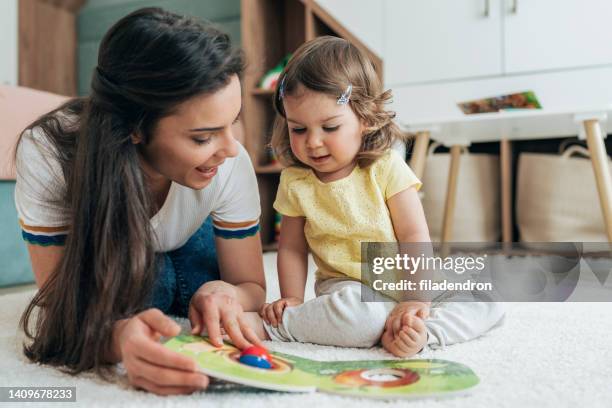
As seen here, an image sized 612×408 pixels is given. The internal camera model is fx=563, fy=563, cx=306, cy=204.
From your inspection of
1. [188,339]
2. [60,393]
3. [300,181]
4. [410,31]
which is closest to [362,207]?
[300,181]

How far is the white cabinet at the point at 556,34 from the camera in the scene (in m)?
Result: 1.93

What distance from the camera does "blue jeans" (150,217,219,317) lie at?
3.25 ft

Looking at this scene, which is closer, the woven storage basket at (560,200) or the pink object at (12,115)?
the pink object at (12,115)

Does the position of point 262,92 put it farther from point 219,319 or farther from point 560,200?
point 219,319

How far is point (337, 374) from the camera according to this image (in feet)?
2.01

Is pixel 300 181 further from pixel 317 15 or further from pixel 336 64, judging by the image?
pixel 317 15

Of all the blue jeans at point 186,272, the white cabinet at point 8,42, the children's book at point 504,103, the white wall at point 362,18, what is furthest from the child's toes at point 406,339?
the white cabinet at point 8,42

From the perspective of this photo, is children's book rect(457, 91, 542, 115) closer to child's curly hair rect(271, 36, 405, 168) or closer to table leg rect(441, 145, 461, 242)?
table leg rect(441, 145, 461, 242)

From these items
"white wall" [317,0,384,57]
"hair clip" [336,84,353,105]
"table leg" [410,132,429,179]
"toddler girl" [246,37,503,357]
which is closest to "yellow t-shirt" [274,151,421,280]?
"toddler girl" [246,37,503,357]

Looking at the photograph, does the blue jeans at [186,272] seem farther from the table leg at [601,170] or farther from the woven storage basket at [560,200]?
the woven storage basket at [560,200]

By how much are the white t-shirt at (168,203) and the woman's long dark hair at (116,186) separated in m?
0.05

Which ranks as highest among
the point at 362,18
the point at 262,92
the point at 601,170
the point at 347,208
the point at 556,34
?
the point at 362,18

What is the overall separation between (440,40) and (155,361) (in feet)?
6.32

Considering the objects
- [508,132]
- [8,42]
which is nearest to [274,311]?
[508,132]
